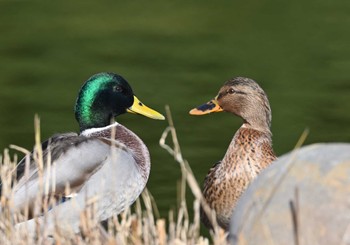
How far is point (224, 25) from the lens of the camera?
56.4 feet

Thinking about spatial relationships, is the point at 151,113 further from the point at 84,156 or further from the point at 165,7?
the point at 165,7

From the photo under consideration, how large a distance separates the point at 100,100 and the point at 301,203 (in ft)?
9.40

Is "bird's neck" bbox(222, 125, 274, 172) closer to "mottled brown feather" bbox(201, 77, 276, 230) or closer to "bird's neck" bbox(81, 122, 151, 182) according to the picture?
"mottled brown feather" bbox(201, 77, 276, 230)

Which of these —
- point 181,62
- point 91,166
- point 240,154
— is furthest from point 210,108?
point 181,62

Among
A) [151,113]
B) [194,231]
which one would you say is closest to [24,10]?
[151,113]

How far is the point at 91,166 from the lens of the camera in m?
6.29

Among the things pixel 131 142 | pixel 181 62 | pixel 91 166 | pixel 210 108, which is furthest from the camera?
pixel 181 62

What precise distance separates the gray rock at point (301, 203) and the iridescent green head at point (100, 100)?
2556mm

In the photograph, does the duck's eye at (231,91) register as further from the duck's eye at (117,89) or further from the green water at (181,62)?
the green water at (181,62)

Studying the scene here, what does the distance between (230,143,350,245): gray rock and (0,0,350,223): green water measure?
14.8ft

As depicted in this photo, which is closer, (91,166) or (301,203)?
(301,203)

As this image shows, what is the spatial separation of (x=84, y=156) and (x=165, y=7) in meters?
12.1

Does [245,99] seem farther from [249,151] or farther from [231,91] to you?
[249,151]

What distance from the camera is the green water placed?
11.5m
